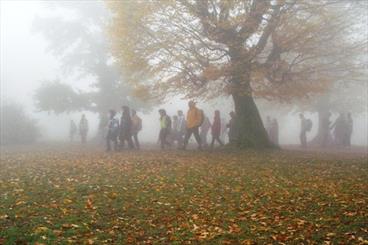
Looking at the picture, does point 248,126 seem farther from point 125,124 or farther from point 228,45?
point 125,124

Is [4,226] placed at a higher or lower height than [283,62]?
lower

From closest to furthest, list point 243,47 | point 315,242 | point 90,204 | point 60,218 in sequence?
point 315,242
point 60,218
point 90,204
point 243,47

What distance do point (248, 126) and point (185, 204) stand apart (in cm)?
1278

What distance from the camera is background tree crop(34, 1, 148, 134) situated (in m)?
38.8

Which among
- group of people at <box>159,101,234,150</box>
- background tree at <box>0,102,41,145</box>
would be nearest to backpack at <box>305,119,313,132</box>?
group of people at <box>159,101,234,150</box>

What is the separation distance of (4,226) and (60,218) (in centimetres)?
102

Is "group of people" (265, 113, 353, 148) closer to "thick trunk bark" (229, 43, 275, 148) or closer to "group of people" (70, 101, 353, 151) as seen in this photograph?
"group of people" (70, 101, 353, 151)

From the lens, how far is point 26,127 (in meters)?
35.0

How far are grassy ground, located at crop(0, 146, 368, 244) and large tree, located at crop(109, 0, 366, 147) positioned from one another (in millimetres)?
5760

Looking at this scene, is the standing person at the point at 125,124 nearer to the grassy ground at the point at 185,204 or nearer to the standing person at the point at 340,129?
the grassy ground at the point at 185,204

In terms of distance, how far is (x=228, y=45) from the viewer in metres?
19.8

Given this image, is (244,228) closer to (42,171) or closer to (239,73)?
(42,171)

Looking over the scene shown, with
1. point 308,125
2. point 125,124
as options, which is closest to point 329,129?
point 308,125

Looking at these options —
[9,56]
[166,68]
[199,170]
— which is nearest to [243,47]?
→ [166,68]
